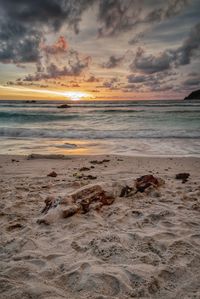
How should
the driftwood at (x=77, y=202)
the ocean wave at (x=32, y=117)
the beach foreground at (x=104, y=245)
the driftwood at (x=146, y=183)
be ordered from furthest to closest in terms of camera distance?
the ocean wave at (x=32, y=117)
the driftwood at (x=146, y=183)
the driftwood at (x=77, y=202)
the beach foreground at (x=104, y=245)

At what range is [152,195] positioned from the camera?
4.46m

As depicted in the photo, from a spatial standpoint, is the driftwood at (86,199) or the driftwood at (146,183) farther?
the driftwood at (146,183)

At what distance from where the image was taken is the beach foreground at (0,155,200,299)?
2262 millimetres

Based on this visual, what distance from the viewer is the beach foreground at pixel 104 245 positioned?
2.26 meters

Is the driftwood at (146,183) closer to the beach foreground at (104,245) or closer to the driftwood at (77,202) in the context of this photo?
the beach foreground at (104,245)

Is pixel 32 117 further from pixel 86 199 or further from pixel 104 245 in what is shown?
pixel 104 245

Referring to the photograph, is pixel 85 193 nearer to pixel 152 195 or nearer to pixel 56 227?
pixel 56 227

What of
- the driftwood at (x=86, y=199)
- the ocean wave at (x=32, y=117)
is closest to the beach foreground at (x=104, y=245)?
the driftwood at (x=86, y=199)

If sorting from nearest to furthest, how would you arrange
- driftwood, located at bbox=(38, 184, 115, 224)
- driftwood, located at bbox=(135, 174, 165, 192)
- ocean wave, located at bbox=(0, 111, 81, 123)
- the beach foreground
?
the beach foreground < driftwood, located at bbox=(38, 184, 115, 224) < driftwood, located at bbox=(135, 174, 165, 192) < ocean wave, located at bbox=(0, 111, 81, 123)

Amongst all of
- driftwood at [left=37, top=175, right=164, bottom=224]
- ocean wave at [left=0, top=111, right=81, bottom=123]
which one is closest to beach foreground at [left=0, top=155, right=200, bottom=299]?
driftwood at [left=37, top=175, right=164, bottom=224]

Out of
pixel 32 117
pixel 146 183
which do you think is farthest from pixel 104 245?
pixel 32 117

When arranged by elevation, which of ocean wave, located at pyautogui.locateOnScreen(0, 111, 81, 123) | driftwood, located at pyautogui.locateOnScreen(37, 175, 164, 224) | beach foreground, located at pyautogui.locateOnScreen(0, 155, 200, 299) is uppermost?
ocean wave, located at pyautogui.locateOnScreen(0, 111, 81, 123)

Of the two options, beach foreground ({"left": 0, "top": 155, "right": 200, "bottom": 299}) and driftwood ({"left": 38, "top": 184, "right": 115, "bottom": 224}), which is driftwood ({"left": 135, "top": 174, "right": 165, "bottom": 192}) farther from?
driftwood ({"left": 38, "top": 184, "right": 115, "bottom": 224})

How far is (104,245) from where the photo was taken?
2918mm
